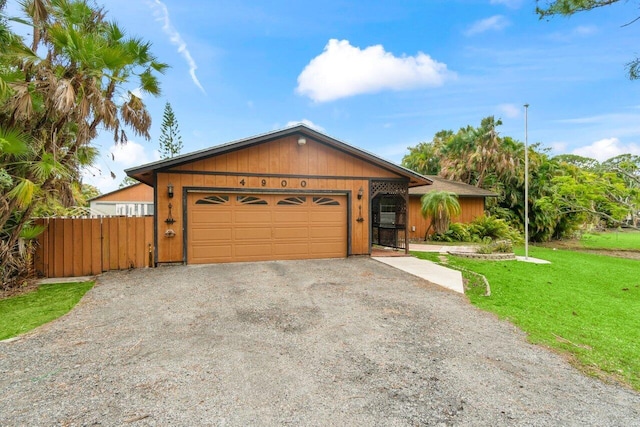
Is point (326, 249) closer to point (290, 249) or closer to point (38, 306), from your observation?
point (290, 249)

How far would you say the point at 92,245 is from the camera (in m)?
7.47

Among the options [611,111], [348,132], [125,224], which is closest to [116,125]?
[125,224]

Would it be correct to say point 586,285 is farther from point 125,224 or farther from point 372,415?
point 125,224

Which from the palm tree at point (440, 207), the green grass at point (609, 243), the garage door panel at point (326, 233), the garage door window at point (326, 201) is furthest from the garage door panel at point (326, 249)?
the green grass at point (609, 243)

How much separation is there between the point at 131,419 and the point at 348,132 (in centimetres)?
2383

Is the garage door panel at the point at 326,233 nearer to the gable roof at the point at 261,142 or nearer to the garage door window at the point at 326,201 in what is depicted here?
the garage door window at the point at 326,201

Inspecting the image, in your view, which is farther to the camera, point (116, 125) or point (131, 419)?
point (116, 125)

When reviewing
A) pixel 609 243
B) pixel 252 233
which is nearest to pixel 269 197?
pixel 252 233

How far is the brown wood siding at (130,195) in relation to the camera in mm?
21583

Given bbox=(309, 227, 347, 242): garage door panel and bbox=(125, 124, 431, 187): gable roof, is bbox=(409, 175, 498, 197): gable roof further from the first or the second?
bbox=(309, 227, 347, 242): garage door panel

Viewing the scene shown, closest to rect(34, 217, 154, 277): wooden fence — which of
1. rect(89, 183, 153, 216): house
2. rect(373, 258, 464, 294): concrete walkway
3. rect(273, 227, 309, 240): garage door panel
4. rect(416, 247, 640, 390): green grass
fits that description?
rect(273, 227, 309, 240): garage door panel

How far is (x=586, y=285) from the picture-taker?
7020 mm

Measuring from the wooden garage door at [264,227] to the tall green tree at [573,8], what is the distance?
20.1ft

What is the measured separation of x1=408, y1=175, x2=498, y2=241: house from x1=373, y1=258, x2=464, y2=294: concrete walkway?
5.46 m
